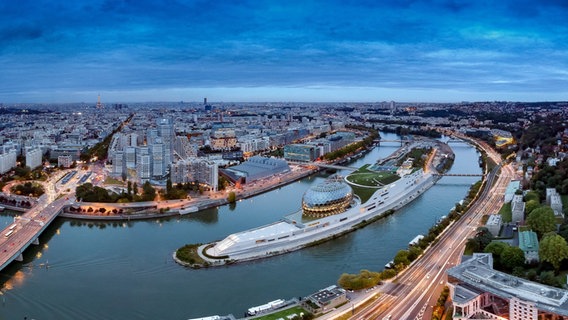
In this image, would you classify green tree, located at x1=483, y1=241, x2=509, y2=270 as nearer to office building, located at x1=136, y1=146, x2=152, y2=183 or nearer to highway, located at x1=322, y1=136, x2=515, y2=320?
highway, located at x1=322, y1=136, x2=515, y2=320

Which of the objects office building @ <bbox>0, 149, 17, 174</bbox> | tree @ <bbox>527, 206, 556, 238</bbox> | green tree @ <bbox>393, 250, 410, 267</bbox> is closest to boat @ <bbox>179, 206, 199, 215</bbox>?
green tree @ <bbox>393, 250, 410, 267</bbox>

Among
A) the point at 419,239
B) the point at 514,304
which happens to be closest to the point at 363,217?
the point at 419,239

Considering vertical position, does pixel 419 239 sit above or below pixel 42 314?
above

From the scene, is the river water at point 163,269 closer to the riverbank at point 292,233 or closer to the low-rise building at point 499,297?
the riverbank at point 292,233

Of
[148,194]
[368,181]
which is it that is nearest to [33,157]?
[148,194]

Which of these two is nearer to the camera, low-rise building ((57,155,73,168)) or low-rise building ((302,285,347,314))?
low-rise building ((302,285,347,314))

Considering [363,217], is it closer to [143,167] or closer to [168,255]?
[168,255]

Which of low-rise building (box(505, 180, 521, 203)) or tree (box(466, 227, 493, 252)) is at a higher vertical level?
low-rise building (box(505, 180, 521, 203))
